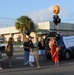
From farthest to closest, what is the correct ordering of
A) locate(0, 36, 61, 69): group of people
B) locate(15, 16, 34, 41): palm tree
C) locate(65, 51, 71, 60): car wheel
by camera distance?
locate(15, 16, 34, 41): palm tree < locate(65, 51, 71, 60): car wheel < locate(0, 36, 61, 69): group of people

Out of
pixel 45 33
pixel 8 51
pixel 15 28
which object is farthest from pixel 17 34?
pixel 8 51

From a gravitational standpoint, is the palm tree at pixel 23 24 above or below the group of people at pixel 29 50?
above

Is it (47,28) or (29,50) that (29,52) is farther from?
(47,28)

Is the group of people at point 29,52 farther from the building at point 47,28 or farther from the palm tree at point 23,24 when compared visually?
the palm tree at point 23,24

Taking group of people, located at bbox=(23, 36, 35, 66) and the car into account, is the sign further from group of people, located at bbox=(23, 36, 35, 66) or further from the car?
group of people, located at bbox=(23, 36, 35, 66)

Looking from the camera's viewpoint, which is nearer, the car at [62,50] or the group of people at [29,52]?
the group of people at [29,52]

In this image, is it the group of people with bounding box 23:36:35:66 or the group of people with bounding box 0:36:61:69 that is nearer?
the group of people with bounding box 0:36:61:69

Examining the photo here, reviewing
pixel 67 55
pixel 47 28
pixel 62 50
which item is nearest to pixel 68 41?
pixel 62 50

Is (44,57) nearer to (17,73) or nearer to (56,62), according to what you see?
(56,62)

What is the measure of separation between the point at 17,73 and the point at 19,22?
55.2 metres

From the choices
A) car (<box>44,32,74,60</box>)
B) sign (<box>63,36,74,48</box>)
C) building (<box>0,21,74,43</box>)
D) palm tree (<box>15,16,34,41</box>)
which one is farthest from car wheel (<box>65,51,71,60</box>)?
palm tree (<box>15,16,34,41</box>)

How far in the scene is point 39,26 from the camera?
63969 mm

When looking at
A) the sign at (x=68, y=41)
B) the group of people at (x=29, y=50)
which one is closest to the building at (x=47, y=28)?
the sign at (x=68, y=41)

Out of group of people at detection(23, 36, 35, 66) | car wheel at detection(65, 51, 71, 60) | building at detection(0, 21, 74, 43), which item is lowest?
car wheel at detection(65, 51, 71, 60)
